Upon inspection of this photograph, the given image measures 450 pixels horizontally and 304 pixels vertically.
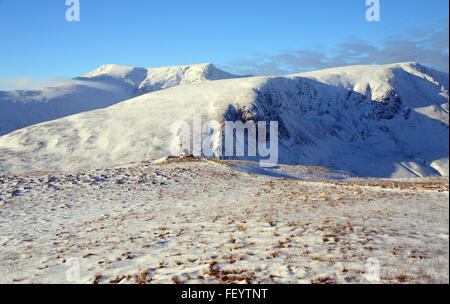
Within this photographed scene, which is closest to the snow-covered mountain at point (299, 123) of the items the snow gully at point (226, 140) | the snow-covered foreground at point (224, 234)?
the snow gully at point (226, 140)

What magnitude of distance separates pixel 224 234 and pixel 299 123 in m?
93.2

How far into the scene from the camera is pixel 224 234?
953 centimetres

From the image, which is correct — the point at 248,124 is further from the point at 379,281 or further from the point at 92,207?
the point at 379,281

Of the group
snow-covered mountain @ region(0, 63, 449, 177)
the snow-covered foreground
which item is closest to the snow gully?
snow-covered mountain @ region(0, 63, 449, 177)

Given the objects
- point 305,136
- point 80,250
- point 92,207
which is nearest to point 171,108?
point 305,136

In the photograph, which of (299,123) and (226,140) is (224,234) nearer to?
(226,140)

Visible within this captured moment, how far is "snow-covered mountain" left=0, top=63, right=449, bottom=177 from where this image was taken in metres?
57.6

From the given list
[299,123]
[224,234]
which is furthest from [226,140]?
[224,234]

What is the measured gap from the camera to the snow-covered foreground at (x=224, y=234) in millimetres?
6312

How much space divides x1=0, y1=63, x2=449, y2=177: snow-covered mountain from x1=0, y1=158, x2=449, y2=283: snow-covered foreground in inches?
1552

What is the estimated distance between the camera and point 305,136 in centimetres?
9044

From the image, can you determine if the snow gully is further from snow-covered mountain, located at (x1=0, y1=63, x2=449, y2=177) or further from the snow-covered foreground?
the snow-covered foreground

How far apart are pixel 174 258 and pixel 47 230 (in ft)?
24.5

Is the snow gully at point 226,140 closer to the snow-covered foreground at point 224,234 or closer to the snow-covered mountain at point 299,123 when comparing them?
the snow-covered mountain at point 299,123
